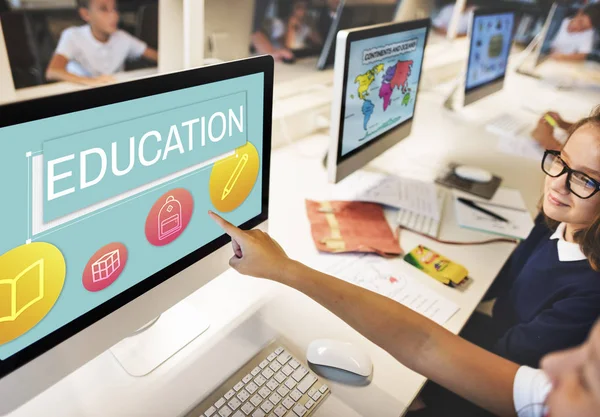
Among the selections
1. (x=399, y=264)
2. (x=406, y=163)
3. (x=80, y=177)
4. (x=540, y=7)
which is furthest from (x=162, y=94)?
(x=540, y=7)

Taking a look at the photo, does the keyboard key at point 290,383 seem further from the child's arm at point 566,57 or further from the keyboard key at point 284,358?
the child's arm at point 566,57

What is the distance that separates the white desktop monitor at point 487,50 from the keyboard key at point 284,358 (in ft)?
4.81

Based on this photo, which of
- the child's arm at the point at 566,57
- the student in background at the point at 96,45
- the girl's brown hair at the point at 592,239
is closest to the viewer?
the girl's brown hair at the point at 592,239

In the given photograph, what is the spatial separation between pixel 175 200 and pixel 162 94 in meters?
0.17

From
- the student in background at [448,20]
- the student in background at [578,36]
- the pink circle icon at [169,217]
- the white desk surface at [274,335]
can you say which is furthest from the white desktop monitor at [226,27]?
the student in background at [578,36]

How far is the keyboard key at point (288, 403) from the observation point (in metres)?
0.72

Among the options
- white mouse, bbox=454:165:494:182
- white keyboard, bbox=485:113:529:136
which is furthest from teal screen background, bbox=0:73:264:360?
white keyboard, bbox=485:113:529:136

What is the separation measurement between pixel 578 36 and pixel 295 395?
3641mm

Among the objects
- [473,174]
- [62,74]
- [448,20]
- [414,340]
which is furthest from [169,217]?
[448,20]

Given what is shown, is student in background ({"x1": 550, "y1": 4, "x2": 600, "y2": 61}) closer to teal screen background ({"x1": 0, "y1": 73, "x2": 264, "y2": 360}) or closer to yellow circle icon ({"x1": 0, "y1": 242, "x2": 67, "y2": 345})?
teal screen background ({"x1": 0, "y1": 73, "x2": 264, "y2": 360})

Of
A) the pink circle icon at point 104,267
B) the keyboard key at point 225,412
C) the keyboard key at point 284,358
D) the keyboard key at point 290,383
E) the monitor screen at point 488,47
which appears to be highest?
the monitor screen at point 488,47

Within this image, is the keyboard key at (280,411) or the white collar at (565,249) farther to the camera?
the white collar at (565,249)

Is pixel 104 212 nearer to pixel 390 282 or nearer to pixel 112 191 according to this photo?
pixel 112 191

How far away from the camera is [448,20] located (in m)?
3.01
